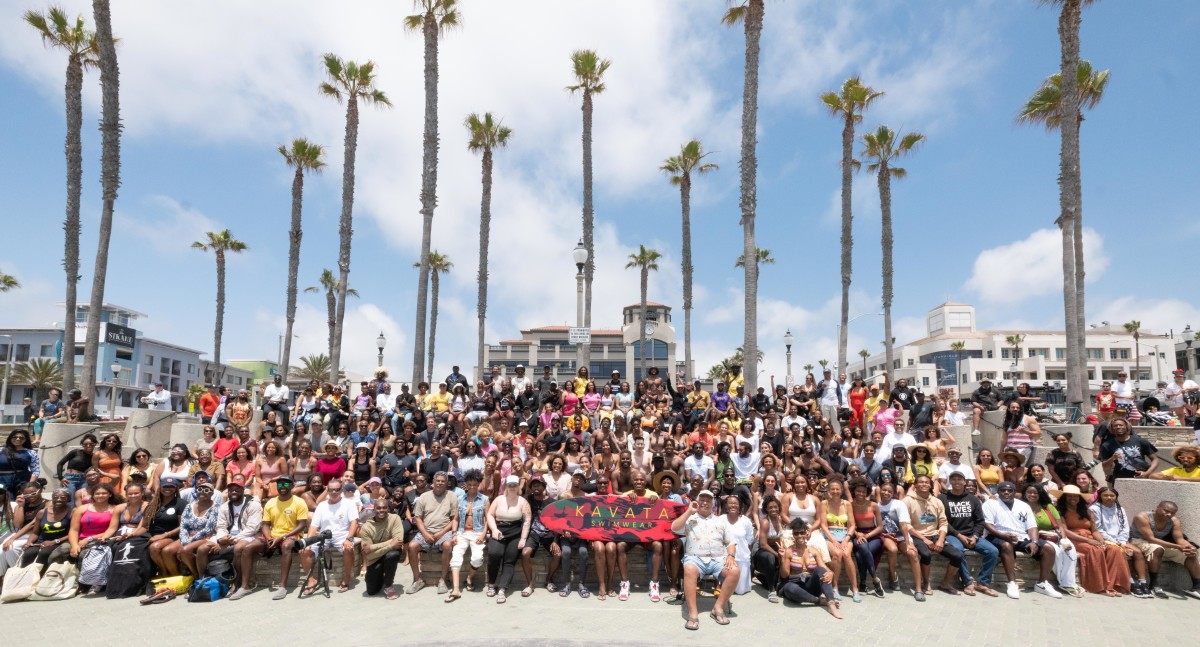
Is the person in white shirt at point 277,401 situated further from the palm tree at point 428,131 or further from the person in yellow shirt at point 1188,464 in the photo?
the person in yellow shirt at point 1188,464

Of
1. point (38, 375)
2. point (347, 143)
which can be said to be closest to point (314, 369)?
point (38, 375)

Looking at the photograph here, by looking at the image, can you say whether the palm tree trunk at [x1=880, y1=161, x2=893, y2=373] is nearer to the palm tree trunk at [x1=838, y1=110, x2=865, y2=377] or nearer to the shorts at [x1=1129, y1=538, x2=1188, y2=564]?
the palm tree trunk at [x1=838, y1=110, x2=865, y2=377]

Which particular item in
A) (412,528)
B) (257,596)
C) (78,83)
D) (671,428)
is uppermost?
(78,83)

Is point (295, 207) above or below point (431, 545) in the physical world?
above

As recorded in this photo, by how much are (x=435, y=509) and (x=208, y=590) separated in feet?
8.35

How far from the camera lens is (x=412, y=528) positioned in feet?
26.5

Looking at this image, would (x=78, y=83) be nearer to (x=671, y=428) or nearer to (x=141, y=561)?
(x=141, y=561)

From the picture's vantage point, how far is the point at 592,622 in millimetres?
6320

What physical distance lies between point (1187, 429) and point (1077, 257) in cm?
572

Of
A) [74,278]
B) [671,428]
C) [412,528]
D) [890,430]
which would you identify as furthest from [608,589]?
[74,278]

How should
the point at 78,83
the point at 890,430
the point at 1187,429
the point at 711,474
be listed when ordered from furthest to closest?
1. the point at 78,83
2. the point at 1187,429
3. the point at 890,430
4. the point at 711,474

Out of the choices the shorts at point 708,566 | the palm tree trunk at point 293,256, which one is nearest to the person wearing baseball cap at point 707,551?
the shorts at point 708,566

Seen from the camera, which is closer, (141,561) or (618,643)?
(618,643)

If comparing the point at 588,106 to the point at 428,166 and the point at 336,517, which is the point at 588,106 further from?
the point at 336,517
